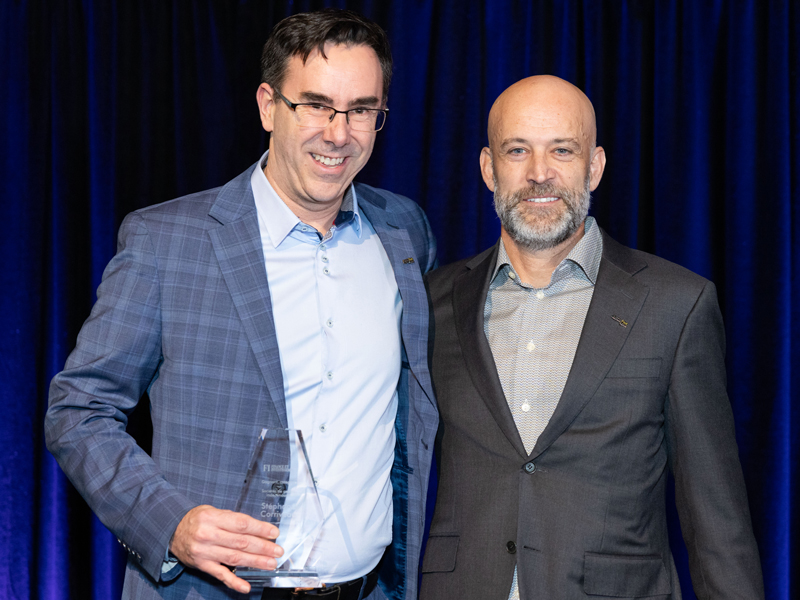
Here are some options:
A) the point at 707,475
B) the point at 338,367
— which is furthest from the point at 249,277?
the point at 707,475

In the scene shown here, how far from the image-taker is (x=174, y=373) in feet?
5.64

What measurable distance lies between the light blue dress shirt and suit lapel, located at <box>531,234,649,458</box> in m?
0.41

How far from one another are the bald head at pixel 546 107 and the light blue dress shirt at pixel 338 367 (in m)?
0.56

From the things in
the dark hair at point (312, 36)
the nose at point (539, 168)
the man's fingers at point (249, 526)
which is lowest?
the man's fingers at point (249, 526)

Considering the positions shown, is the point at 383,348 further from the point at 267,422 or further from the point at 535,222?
the point at 535,222

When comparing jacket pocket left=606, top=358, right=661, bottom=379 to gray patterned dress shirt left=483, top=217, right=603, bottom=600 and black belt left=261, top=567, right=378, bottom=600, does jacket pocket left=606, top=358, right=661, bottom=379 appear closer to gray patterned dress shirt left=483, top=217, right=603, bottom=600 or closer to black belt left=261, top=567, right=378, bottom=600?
gray patterned dress shirt left=483, top=217, right=603, bottom=600

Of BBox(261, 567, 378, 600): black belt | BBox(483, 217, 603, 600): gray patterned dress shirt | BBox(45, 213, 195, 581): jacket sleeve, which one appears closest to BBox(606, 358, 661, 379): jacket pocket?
Result: BBox(483, 217, 603, 600): gray patterned dress shirt

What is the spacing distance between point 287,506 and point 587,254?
1.01 meters

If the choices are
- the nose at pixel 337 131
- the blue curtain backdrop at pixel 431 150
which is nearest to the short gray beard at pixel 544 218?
the nose at pixel 337 131

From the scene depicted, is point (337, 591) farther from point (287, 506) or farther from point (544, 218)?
point (544, 218)

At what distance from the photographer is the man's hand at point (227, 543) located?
1.36 metres

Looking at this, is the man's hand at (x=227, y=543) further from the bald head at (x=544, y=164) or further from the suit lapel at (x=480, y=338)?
the bald head at (x=544, y=164)

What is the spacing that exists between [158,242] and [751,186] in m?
2.32

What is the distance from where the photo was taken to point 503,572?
177cm
